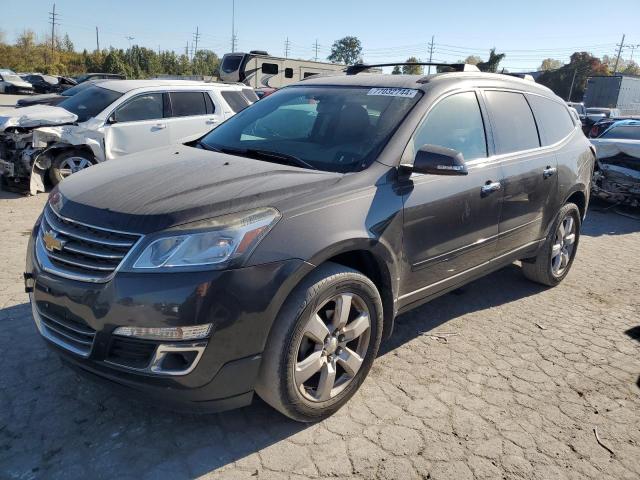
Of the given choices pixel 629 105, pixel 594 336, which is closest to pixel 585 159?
pixel 594 336

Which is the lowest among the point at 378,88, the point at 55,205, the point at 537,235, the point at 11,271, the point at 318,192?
the point at 11,271

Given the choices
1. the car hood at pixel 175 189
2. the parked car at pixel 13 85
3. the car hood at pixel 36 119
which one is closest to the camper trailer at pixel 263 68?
the car hood at pixel 36 119

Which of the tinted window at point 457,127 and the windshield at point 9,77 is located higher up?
the tinted window at point 457,127

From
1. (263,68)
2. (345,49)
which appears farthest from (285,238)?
(345,49)

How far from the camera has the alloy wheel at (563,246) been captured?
16.3ft

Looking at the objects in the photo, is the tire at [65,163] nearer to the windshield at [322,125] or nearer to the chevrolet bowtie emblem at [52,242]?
the windshield at [322,125]

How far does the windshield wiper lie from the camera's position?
10.3 feet

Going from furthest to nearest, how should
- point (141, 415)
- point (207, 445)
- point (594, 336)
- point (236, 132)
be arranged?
point (594, 336)
point (236, 132)
point (141, 415)
point (207, 445)

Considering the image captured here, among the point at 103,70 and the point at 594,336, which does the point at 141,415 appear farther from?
the point at 103,70

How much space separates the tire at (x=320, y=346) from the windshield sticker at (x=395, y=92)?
51.9 inches

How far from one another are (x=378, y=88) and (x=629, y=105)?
41.3m

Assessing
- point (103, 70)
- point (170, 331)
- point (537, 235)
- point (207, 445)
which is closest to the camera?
point (170, 331)

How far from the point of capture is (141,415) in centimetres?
281

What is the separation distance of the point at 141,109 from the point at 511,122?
6065 mm
